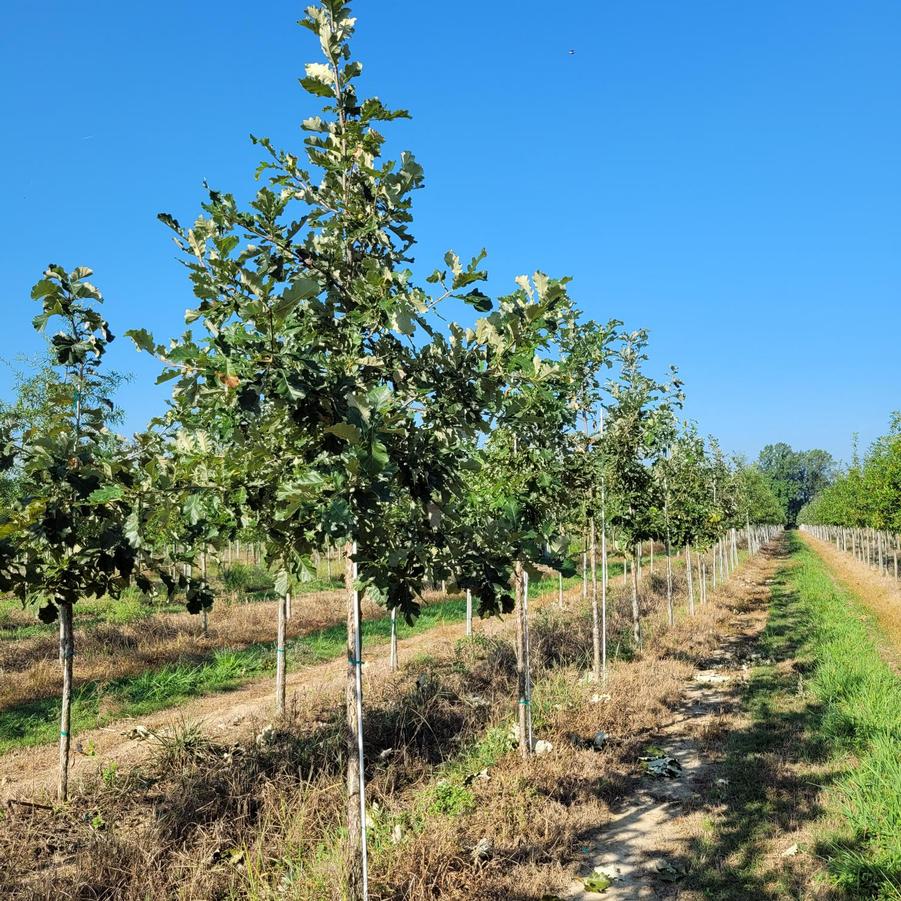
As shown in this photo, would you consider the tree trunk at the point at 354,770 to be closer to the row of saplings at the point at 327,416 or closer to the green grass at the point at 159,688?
the row of saplings at the point at 327,416

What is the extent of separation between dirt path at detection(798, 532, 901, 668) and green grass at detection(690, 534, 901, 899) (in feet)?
10.9

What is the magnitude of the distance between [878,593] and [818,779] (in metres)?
21.9

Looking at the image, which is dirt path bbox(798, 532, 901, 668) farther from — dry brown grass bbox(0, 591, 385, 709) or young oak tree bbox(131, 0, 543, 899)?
dry brown grass bbox(0, 591, 385, 709)

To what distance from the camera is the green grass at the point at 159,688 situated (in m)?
10.4

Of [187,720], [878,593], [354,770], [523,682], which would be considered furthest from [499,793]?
[878,593]

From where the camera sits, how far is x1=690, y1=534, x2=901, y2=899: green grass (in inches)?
214

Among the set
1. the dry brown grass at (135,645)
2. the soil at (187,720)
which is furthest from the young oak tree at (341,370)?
the dry brown grass at (135,645)

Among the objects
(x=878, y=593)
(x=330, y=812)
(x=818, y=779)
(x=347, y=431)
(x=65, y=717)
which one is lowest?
(x=878, y=593)

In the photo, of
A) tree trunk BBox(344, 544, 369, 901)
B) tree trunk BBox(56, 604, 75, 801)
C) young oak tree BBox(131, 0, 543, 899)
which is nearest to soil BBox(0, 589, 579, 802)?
tree trunk BBox(56, 604, 75, 801)

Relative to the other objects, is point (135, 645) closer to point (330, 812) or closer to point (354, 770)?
point (330, 812)

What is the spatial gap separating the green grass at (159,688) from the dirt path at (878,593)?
32.2ft

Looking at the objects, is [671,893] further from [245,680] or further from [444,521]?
[245,680]

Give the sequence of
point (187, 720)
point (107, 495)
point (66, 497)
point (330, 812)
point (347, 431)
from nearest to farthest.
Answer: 1. point (347, 431)
2. point (107, 495)
3. point (66, 497)
4. point (330, 812)
5. point (187, 720)

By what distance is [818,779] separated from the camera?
7383 mm
